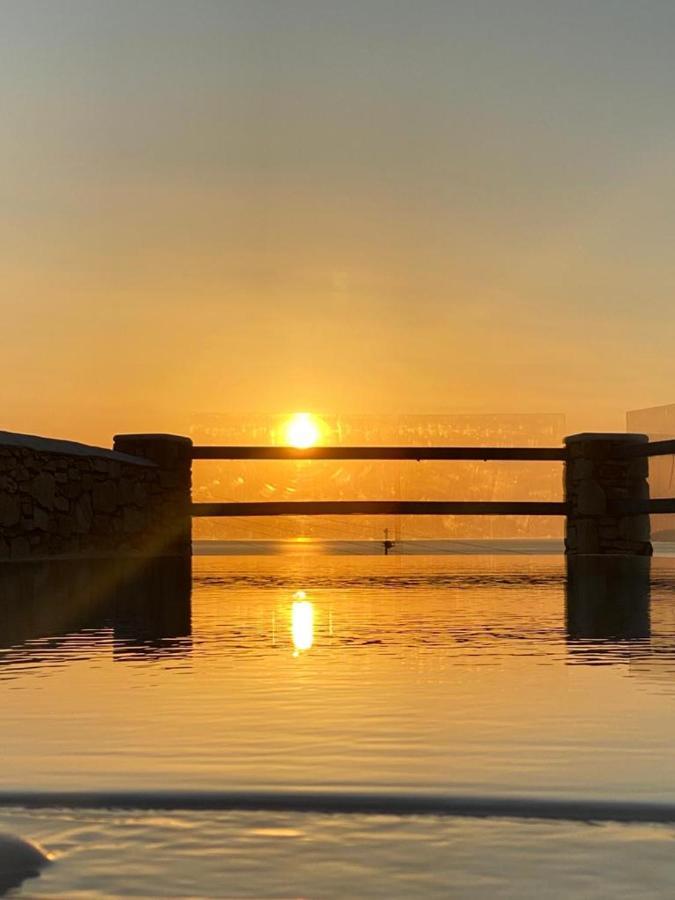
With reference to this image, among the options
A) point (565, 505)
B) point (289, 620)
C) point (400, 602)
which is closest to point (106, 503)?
point (565, 505)

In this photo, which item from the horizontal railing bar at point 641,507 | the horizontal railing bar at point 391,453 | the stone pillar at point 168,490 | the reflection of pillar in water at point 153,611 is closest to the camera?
the reflection of pillar in water at point 153,611

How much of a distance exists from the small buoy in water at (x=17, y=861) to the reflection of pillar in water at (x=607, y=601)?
375cm

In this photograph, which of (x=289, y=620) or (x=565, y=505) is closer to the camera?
(x=289, y=620)

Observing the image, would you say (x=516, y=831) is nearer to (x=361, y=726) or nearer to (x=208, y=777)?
(x=208, y=777)

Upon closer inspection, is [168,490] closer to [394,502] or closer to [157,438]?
[157,438]

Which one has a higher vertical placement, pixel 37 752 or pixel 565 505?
pixel 565 505

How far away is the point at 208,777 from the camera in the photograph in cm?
279

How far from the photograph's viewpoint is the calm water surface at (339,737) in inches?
81.8

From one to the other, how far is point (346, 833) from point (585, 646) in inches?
127

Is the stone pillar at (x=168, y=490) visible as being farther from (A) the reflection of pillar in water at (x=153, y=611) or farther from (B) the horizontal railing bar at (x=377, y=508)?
(A) the reflection of pillar in water at (x=153, y=611)

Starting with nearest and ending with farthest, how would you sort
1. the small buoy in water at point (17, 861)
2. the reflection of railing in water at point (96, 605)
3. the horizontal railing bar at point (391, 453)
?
the small buoy in water at point (17, 861) → the reflection of railing in water at point (96, 605) → the horizontal railing bar at point (391, 453)

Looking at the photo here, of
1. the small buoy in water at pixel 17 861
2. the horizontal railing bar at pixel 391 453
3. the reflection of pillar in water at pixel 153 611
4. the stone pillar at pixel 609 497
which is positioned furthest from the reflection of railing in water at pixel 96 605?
the stone pillar at pixel 609 497

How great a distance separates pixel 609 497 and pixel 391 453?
2.54m

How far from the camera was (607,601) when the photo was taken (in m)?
8.05
